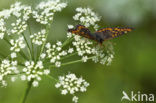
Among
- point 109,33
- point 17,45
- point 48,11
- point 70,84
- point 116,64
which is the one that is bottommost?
point 70,84

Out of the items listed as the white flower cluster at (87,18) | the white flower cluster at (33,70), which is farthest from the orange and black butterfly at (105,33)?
the white flower cluster at (33,70)

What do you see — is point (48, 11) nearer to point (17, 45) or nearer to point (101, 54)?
point (17, 45)

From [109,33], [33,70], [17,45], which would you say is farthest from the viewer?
[109,33]

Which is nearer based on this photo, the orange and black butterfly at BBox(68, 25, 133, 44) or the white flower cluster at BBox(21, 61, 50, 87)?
the white flower cluster at BBox(21, 61, 50, 87)

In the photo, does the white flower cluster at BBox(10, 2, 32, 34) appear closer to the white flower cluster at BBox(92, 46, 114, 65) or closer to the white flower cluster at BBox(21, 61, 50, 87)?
the white flower cluster at BBox(21, 61, 50, 87)

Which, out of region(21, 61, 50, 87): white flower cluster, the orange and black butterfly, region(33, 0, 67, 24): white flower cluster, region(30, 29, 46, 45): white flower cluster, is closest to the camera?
region(21, 61, 50, 87): white flower cluster

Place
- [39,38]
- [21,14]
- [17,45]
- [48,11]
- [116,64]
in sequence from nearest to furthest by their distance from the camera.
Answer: [17,45] → [39,38] → [48,11] → [21,14] → [116,64]

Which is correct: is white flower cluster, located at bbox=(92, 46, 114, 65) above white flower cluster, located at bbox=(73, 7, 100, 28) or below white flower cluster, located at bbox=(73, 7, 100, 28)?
below

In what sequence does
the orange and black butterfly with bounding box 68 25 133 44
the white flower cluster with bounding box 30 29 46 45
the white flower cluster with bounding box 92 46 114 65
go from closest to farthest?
the orange and black butterfly with bounding box 68 25 133 44 → the white flower cluster with bounding box 30 29 46 45 → the white flower cluster with bounding box 92 46 114 65

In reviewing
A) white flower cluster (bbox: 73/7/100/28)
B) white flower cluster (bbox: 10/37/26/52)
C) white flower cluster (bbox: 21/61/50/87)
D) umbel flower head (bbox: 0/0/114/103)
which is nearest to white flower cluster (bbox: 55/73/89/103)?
umbel flower head (bbox: 0/0/114/103)

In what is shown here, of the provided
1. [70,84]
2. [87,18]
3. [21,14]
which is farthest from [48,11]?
[70,84]
